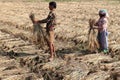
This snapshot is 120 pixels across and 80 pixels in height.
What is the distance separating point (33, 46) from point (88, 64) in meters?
2.70

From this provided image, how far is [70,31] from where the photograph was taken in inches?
472

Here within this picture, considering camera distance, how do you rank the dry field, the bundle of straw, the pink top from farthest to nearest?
1. the pink top
2. the bundle of straw
3. the dry field

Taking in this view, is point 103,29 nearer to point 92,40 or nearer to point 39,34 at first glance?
point 92,40

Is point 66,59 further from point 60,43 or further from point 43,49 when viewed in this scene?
point 60,43

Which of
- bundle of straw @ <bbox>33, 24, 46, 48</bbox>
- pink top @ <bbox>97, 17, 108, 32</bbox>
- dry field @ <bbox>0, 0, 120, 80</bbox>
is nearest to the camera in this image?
dry field @ <bbox>0, 0, 120, 80</bbox>

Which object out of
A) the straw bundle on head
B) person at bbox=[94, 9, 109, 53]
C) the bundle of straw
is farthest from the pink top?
the bundle of straw

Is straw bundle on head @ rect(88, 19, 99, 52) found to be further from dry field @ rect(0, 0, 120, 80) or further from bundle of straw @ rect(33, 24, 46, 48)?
bundle of straw @ rect(33, 24, 46, 48)

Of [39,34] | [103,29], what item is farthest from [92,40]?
[39,34]

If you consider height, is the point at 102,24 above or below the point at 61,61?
above

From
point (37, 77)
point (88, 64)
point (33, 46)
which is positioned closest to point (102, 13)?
point (88, 64)

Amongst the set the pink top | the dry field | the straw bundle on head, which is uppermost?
the pink top

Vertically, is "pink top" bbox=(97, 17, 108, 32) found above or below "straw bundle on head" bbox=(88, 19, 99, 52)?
above

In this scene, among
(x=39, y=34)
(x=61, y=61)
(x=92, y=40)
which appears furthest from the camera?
(x=92, y=40)

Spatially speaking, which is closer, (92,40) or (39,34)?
(39,34)
